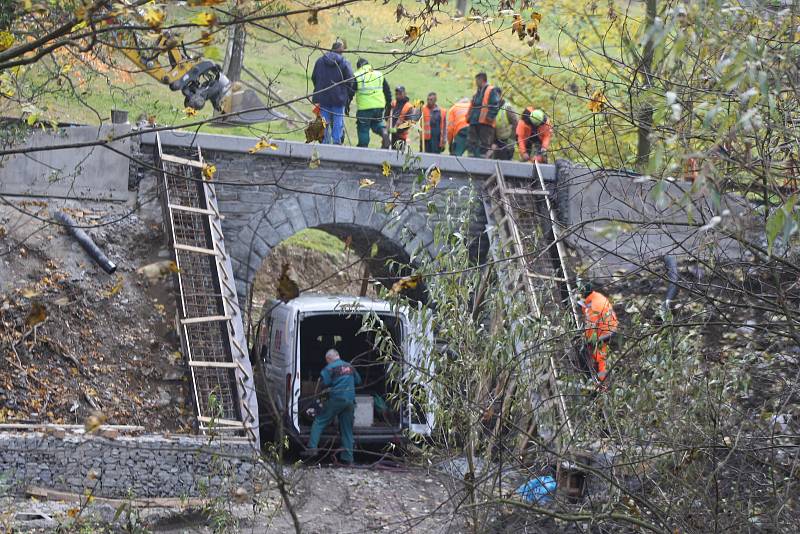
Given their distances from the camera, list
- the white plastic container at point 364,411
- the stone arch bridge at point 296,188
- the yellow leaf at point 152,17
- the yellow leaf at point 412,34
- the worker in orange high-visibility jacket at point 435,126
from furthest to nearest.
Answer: the worker in orange high-visibility jacket at point 435,126, the stone arch bridge at point 296,188, the white plastic container at point 364,411, the yellow leaf at point 412,34, the yellow leaf at point 152,17

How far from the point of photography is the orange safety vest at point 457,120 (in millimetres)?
17625

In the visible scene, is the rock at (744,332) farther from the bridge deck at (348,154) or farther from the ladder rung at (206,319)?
the ladder rung at (206,319)

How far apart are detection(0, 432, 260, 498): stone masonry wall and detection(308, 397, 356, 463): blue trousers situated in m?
1.47

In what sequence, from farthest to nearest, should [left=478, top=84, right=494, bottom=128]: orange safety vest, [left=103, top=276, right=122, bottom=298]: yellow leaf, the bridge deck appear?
[left=478, top=84, right=494, bottom=128]: orange safety vest
the bridge deck
[left=103, top=276, right=122, bottom=298]: yellow leaf

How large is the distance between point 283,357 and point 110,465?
2814mm

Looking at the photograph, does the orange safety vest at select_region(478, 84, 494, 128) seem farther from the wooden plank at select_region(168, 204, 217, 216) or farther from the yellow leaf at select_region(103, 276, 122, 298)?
the yellow leaf at select_region(103, 276, 122, 298)

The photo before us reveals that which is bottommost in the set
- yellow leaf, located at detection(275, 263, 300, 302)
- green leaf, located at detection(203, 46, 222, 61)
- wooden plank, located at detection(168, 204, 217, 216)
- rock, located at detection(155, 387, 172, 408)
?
rock, located at detection(155, 387, 172, 408)

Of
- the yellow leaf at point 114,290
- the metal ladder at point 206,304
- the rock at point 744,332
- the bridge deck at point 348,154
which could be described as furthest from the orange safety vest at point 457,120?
the rock at point 744,332

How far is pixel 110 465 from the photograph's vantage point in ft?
35.3

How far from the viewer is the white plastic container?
1325cm

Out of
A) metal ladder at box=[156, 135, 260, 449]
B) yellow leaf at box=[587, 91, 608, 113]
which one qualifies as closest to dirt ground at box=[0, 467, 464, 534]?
metal ladder at box=[156, 135, 260, 449]

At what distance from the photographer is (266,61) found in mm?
32125

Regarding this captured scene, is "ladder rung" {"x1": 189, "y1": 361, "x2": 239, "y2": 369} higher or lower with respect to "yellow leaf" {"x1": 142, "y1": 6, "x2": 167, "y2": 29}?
lower

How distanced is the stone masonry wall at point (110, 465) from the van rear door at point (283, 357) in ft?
4.99
